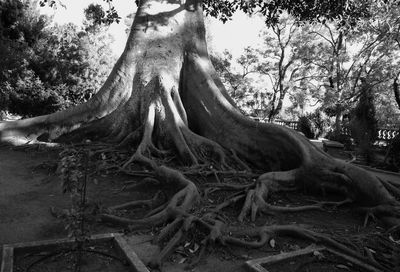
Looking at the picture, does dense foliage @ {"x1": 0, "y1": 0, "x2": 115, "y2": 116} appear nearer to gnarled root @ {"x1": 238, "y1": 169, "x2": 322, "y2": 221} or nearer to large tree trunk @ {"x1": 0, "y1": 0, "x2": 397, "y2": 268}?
large tree trunk @ {"x1": 0, "y1": 0, "x2": 397, "y2": 268}

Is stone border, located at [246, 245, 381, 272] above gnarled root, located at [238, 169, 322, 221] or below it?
below

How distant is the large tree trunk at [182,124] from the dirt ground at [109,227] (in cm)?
41

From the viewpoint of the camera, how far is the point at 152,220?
14.0 ft

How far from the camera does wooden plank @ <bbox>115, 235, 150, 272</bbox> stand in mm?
3072

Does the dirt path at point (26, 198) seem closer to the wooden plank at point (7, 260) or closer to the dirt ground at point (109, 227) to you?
the dirt ground at point (109, 227)

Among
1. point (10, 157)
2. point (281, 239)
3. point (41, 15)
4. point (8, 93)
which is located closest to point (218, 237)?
point (281, 239)

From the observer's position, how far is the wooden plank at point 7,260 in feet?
9.51

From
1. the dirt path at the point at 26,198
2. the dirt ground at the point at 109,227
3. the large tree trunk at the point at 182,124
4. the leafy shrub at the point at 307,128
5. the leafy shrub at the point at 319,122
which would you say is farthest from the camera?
the leafy shrub at the point at 319,122

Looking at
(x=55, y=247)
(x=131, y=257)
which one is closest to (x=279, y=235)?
(x=131, y=257)

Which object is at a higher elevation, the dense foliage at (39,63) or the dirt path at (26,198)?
the dense foliage at (39,63)

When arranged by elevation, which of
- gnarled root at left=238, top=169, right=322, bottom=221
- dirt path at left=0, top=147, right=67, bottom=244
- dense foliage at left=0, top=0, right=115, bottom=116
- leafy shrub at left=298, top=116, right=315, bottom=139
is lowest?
dirt path at left=0, top=147, right=67, bottom=244

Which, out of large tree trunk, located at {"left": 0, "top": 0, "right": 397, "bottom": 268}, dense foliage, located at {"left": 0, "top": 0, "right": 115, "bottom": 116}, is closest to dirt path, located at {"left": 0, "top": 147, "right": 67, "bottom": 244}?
large tree trunk, located at {"left": 0, "top": 0, "right": 397, "bottom": 268}

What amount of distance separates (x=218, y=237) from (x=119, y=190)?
250cm

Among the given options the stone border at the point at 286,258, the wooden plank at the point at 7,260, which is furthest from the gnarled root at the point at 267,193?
the wooden plank at the point at 7,260
